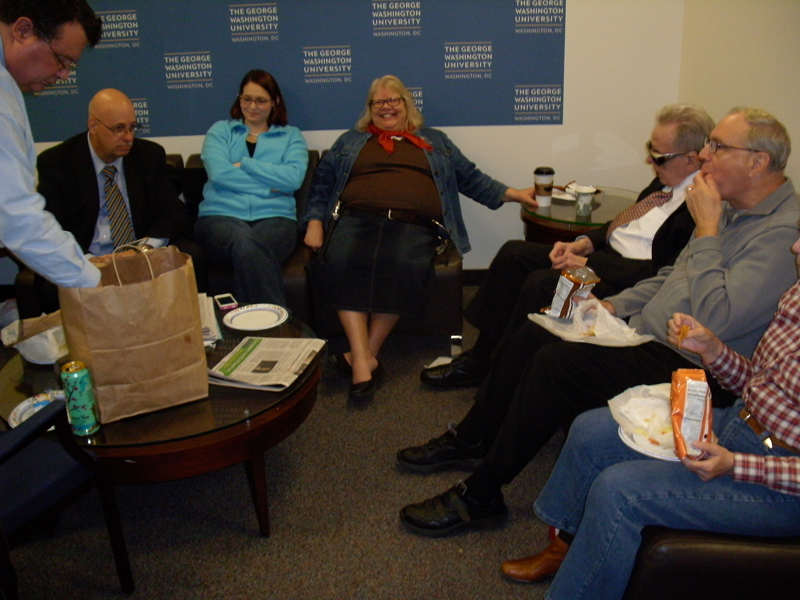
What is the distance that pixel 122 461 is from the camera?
1.61 m

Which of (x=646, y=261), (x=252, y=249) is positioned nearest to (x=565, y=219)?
(x=646, y=261)

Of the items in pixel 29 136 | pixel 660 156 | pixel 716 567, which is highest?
pixel 29 136

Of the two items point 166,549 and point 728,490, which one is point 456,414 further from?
point 728,490

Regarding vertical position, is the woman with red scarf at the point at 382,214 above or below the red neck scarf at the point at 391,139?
below

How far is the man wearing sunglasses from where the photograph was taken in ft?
4.96

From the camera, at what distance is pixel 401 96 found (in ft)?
10.7

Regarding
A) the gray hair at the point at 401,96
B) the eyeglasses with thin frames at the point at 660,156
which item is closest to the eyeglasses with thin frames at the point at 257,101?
the gray hair at the point at 401,96

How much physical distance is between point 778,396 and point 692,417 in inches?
7.6

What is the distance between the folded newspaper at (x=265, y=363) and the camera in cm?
185

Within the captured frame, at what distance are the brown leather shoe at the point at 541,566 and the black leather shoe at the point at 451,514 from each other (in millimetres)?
195

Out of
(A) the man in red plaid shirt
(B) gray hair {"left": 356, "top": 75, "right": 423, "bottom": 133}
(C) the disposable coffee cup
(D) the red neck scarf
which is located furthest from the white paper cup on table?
(A) the man in red plaid shirt

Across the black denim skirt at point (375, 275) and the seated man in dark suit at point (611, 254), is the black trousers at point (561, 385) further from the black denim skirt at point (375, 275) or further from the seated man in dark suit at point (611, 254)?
the black denim skirt at point (375, 275)

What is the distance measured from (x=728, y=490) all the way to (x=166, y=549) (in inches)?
60.4

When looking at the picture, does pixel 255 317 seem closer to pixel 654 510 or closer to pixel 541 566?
pixel 541 566
